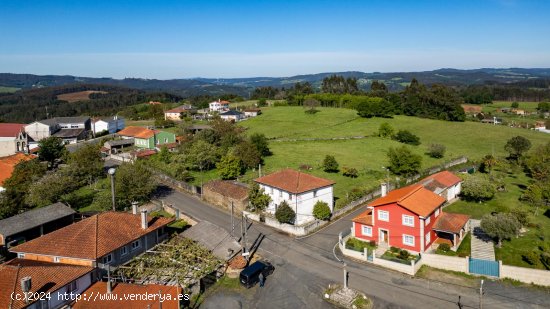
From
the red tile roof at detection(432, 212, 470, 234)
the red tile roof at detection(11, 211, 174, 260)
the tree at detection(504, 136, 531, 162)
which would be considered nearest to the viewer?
the red tile roof at detection(11, 211, 174, 260)

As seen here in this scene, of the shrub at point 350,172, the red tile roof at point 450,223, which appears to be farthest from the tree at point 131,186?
the red tile roof at point 450,223

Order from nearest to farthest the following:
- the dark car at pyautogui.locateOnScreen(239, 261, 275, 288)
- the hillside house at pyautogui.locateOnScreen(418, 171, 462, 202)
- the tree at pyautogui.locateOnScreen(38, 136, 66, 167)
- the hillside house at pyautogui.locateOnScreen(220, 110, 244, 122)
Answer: the dark car at pyautogui.locateOnScreen(239, 261, 275, 288) → the hillside house at pyautogui.locateOnScreen(418, 171, 462, 202) → the tree at pyautogui.locateOnScreen(38, 136, 66, 167) → the hillside house at pyautogui.locateOnScreen(220, 110, 244, 122)

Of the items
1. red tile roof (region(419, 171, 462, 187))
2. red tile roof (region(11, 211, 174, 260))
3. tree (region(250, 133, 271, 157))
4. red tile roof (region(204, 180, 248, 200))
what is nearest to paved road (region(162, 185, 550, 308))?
red tile roof (region(204, 180, 248, 200))

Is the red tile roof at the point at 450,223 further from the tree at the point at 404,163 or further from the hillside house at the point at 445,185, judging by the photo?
the tree at the point at 404,163

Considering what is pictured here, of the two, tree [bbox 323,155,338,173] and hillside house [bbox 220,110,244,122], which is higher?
hillside house [bbox 220,110,244,122]

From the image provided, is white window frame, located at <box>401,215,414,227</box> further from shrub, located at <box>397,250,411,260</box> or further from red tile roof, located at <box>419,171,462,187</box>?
red tile roof, located at <box>419,171,462,187</box>

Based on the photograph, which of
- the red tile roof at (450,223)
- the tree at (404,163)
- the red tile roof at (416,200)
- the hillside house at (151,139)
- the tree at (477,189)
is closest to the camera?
the red tile roof at (416,200)

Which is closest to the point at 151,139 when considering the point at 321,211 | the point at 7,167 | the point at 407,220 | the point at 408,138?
the point at 7,167
